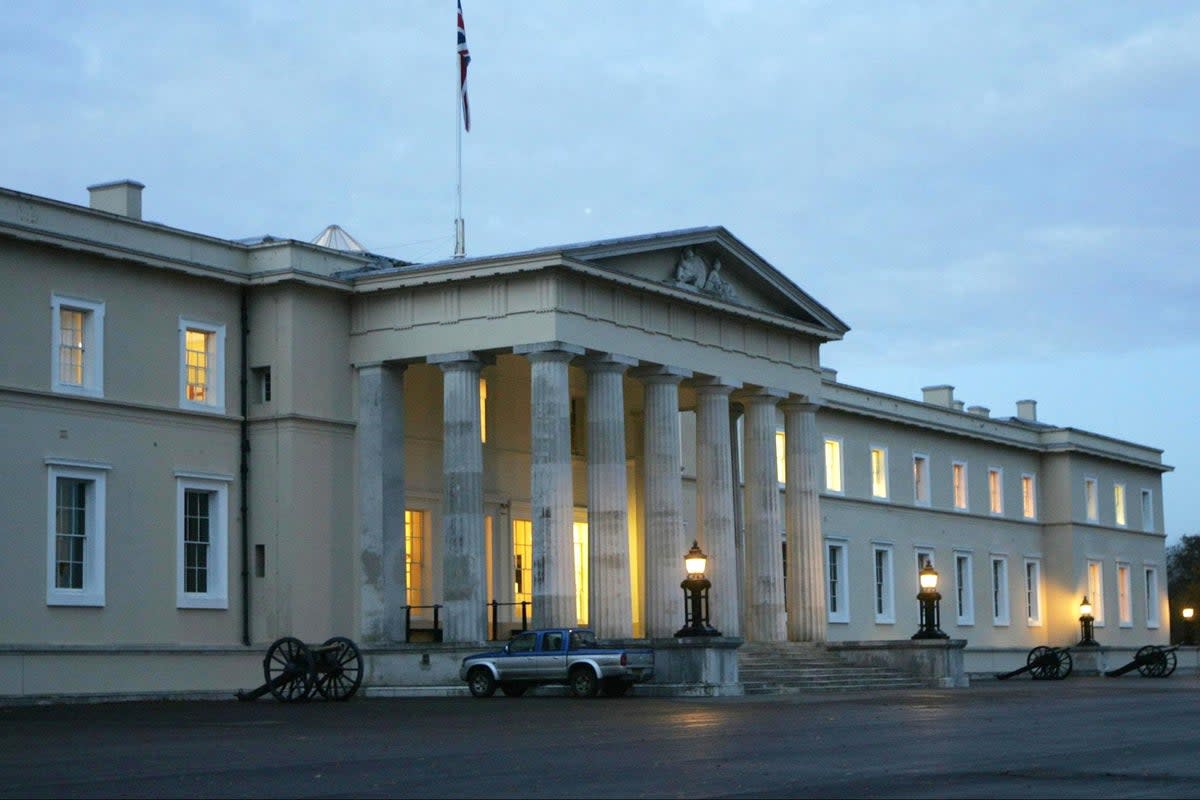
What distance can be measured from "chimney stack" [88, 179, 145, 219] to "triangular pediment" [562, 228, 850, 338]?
29.7 feet

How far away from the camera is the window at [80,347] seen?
35781mm

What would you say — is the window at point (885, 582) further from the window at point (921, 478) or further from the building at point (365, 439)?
the building at point (365, 439)

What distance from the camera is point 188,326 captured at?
126 feet

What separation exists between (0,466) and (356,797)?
70.4ft

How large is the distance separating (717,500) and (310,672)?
13.4 metres

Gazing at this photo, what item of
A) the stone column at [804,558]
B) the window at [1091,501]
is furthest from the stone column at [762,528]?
the window at [1091,501]

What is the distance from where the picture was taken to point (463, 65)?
142 ft

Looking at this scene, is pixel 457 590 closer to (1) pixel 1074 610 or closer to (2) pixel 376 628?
(2) pixel 376 628

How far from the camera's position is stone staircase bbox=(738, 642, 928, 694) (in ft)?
137

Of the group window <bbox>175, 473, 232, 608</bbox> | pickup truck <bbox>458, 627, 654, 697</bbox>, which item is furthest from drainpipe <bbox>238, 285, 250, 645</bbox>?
pickup truck <bbox>458, 627, 654, 697</bbox>

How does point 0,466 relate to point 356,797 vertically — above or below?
above

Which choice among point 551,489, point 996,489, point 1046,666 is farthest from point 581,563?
point 996,489

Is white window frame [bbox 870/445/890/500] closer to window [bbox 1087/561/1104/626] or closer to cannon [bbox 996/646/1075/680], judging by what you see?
cannon [bbox 996/646/1075/680]

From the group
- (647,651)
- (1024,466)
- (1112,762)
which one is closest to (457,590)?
(647,651)
